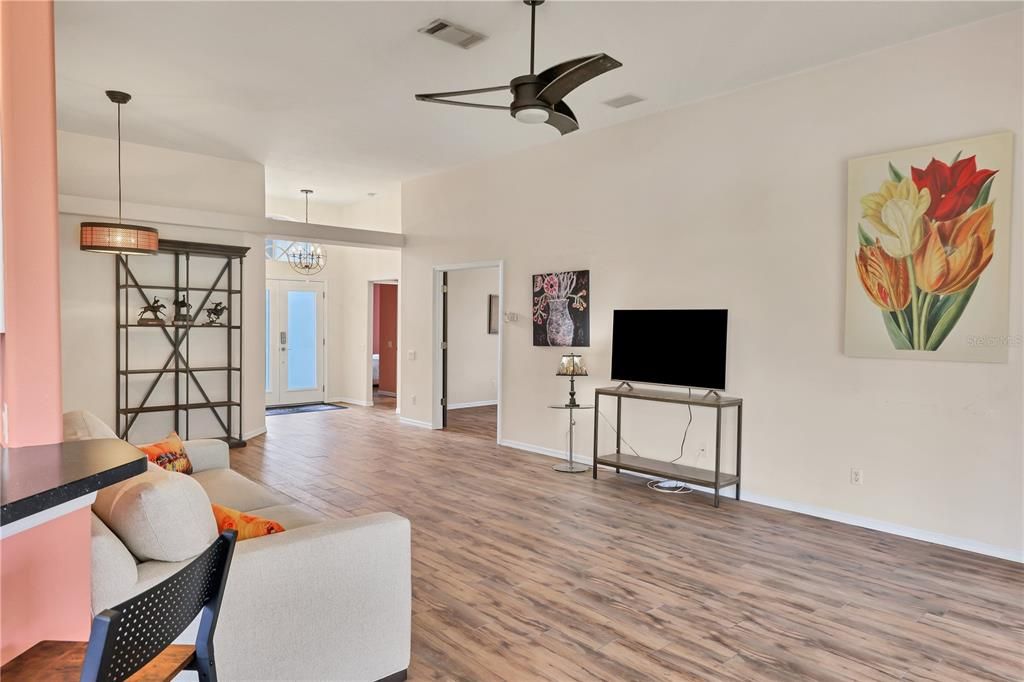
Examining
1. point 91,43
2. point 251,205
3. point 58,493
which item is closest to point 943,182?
point 58,493

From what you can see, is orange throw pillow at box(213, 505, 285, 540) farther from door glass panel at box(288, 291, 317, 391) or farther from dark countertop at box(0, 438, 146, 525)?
door glass panel at box(288, 291, 317, 391)

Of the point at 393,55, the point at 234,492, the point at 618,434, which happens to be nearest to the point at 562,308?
the point at 618,434

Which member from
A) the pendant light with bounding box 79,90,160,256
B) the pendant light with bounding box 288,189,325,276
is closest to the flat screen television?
the pendant light with bounding box 79,90,160,256

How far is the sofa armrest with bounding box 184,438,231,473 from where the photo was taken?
4.04 meters

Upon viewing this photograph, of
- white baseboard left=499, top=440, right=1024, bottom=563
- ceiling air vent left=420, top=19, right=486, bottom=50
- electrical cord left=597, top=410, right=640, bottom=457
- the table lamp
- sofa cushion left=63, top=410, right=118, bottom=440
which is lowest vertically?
white baseboard left=499, top=440, right=1024, bottom=563

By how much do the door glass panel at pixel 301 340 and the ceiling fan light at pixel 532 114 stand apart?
7.83 meters

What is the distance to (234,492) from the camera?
11.8ft

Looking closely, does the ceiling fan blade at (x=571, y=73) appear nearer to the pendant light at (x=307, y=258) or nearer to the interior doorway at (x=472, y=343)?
the interior doorway at (x=472, y=343)

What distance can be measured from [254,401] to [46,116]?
6493 mm

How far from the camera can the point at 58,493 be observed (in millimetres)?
1266

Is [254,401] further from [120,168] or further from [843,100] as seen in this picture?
[843,100]

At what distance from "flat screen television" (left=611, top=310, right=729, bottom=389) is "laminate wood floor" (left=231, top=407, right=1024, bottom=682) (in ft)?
3.21

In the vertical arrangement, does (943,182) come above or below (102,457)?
above

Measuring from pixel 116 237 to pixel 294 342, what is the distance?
17.8 ft
